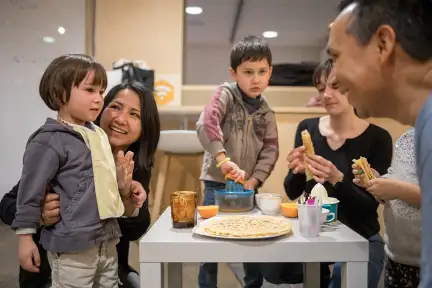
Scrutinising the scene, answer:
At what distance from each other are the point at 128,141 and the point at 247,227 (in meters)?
0.56

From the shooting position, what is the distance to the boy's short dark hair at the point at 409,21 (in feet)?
1.99

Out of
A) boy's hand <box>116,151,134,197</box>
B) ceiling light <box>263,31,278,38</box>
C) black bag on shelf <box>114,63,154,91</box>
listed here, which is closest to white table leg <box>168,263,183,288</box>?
boy's hand <box>116,151,134,197</box>

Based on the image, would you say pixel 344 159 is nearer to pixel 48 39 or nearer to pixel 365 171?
pixel 365 171

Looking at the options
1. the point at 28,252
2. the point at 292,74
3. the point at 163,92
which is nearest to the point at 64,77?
the point at 28,252

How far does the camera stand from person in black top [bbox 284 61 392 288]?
4.79 ft

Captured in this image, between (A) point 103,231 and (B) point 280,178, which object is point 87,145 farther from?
(B) point 280,178

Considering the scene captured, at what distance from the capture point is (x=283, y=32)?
6.16 metres

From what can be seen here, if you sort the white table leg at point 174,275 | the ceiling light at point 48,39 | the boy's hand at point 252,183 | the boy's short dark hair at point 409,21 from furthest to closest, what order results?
the ceiling light at point 48,39
the boy's hand at point 252,183
the white table leg at point 174,275
the boy's short dark hair at point 409,21

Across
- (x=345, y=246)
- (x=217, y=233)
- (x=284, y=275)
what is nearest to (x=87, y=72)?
(x=217, y=233)

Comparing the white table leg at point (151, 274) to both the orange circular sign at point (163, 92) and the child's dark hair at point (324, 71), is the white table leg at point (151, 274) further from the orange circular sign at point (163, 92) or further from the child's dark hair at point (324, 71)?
the orange circular sign at point (163, 92)

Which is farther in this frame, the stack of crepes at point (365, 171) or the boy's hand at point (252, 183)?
the boy's hand at point (252, 183)

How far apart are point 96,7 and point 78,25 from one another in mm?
217

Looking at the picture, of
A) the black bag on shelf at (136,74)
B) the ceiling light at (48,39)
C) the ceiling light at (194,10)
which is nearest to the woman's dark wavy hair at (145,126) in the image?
the black bag on shelf at (136,74)

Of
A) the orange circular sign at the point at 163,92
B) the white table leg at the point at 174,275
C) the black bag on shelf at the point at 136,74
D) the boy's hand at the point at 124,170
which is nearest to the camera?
the boy's hand at the point at 124,170
